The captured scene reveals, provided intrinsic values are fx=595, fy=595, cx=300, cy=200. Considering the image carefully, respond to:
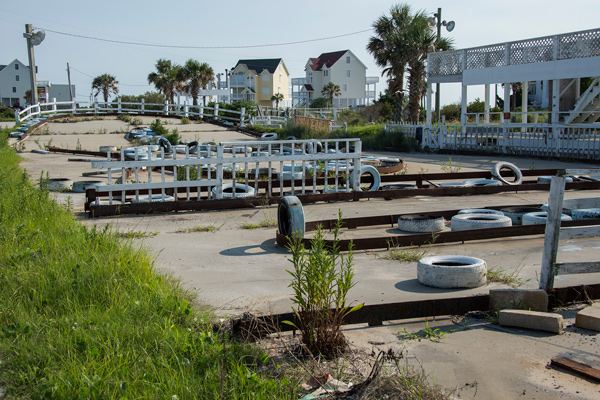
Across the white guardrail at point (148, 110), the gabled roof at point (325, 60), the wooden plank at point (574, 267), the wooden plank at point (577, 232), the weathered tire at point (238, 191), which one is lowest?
the wooden plank at point (574, 267)

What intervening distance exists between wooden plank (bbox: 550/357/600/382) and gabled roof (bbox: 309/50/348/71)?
84403 millimetres

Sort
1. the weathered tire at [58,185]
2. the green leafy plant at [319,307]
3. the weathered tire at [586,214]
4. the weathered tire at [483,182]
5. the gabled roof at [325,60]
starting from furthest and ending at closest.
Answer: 1. the gabled roof at [325,60]
2. the weathered tire at [58,185]
3. the weathered tire at [483,182]
4. the weathered tire at [586,214]
5. the green leafy plant at [319,307]

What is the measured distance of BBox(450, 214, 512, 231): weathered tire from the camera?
8.54 metres

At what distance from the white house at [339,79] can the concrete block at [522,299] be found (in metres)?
82.5

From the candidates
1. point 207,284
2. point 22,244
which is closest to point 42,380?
point 207,284

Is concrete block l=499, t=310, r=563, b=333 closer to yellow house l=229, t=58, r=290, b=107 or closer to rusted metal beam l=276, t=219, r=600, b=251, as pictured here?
rusted metal beam l=276, t=219, r=600, b=251

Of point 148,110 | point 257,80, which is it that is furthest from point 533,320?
point 257,80

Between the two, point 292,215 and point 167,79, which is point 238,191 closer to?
point 292,215

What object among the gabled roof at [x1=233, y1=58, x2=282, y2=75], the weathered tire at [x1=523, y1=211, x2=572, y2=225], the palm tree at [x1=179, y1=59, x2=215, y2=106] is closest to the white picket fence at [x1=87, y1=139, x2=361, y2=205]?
the weathered tire at [x1=523, y1=211, x2=572, y2=225]

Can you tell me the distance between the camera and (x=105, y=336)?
13.8 ft

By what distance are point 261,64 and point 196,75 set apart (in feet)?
90.5

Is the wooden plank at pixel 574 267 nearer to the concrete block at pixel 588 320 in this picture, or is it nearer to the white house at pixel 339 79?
the concrete block at pixel 588 320

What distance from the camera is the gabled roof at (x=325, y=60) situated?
86.2 meters

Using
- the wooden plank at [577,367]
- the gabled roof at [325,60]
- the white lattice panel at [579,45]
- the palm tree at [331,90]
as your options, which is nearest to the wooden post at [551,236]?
the wooden plank at [577,367]
